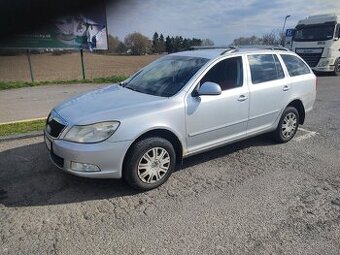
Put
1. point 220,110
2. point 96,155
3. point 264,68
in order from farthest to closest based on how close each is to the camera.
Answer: point 264,68
point 220,110
point 96,155

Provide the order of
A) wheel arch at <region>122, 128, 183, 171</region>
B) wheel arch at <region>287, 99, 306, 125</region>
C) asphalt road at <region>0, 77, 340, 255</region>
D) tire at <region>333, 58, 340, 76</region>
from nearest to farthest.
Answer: asphalt road at <region>0, 77, 340, 255</region> < wheel arch at <region>122, 128, 183, 171</region> < wheel arch at <region>287, 99, 306, 125</region> < tire at <region>333, 58, 340, 76</region>

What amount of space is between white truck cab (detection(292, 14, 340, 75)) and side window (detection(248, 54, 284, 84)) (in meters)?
11.5

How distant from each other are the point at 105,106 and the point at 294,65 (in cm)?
352

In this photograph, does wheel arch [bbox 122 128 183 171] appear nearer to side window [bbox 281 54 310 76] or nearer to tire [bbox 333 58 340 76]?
side window [bbox 281 54 310 76]

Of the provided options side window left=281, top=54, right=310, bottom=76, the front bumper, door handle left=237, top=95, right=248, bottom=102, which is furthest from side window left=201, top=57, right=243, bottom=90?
the front bumper

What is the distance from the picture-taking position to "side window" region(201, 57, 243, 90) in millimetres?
4188

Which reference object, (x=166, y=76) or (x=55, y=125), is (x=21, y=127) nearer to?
(x=55, y=125)

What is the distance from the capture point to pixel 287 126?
5273 millimetres

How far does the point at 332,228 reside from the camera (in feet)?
9.71

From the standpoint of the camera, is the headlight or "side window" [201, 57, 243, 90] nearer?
the headlight

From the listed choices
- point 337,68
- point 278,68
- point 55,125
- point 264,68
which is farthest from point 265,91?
point 337,68

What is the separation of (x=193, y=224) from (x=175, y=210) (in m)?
0.31

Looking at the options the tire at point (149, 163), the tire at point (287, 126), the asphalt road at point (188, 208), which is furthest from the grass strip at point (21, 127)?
the tire at point (287, 126)

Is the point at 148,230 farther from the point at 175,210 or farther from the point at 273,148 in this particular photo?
the point at 273,148
